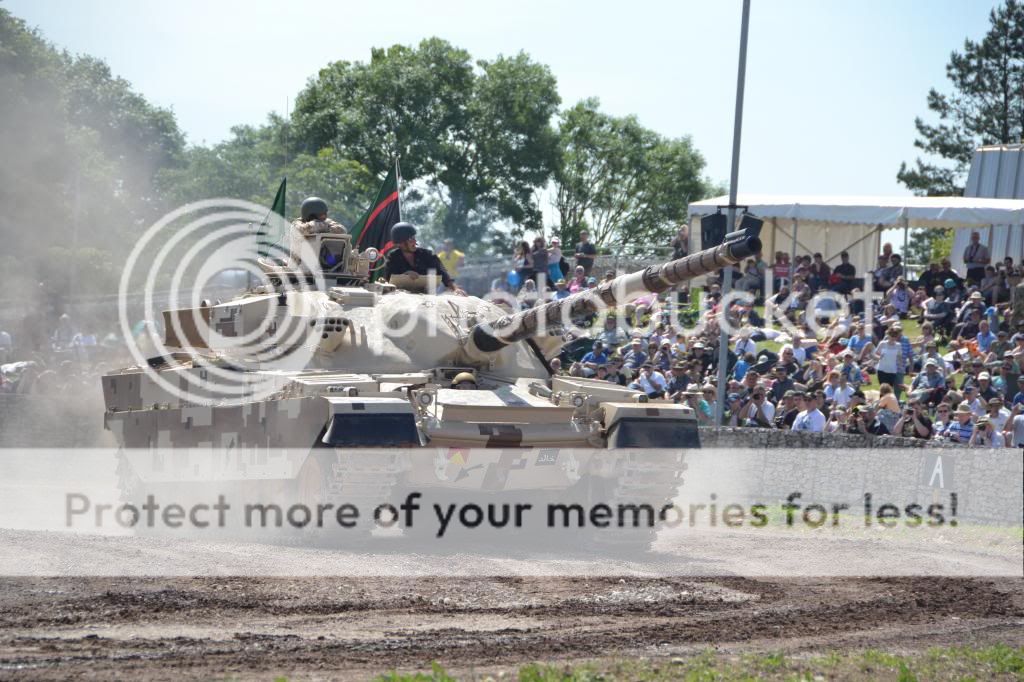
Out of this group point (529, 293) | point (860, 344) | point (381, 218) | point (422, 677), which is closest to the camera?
point (422, 677)

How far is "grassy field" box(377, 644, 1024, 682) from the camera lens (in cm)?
925

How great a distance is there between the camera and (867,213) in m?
28.5

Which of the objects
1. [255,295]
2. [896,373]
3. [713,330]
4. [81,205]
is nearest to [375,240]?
[713,330]

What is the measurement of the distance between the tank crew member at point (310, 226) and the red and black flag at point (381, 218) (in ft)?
19.9

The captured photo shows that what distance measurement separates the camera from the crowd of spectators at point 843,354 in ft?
65.8

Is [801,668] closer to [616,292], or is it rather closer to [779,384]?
[616,292]

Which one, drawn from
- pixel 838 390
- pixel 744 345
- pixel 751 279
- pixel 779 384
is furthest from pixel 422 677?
pixel 751 279

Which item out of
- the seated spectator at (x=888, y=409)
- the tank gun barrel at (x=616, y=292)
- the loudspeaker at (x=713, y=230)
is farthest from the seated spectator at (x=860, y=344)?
the loudspeaker at (x=713, y=230)

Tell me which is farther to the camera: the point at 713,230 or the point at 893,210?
the point at 893,210

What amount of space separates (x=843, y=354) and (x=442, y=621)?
13.2m

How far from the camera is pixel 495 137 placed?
50.7 meters

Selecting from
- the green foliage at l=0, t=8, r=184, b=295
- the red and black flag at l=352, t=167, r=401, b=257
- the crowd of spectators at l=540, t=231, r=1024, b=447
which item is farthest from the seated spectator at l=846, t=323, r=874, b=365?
the green foliage at l=0, t=8, r=184, b=295

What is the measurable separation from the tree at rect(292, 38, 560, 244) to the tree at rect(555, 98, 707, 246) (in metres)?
2.02

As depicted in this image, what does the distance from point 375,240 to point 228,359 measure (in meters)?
9.20
